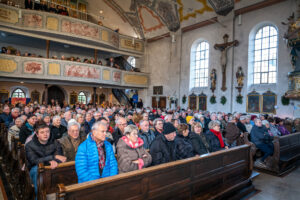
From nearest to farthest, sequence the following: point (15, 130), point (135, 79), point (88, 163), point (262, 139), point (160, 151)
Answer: point (88, 163) < point (160, 151) < point (15, 130) < point (262, 139) < point (135, 79)

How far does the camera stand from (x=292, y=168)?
18.4ft

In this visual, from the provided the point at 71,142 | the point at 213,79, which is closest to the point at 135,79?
the point at 213,79

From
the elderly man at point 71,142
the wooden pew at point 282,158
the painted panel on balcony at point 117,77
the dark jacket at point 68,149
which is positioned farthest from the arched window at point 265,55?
the dark jacket at point 68,149

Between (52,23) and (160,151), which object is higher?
(52,23)

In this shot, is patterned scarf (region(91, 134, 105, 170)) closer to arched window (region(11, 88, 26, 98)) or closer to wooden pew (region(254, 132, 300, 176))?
wooden pew (region(254, 132, 300, 176))

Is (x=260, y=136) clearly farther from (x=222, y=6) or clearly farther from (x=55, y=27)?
(x=55, y=27)

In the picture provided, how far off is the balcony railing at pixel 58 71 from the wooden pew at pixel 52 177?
35.9 ft

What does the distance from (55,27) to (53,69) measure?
8.51 ft

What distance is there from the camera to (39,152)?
10.5ft

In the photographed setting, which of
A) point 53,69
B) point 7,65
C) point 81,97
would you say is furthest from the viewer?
point 81,97

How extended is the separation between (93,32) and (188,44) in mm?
7133

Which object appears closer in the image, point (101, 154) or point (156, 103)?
point (101, 154)

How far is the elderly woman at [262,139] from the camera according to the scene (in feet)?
17.9

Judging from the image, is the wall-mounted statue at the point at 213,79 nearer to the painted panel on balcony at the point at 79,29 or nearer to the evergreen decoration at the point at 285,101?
the evergreen decoration at the point at 285,101
